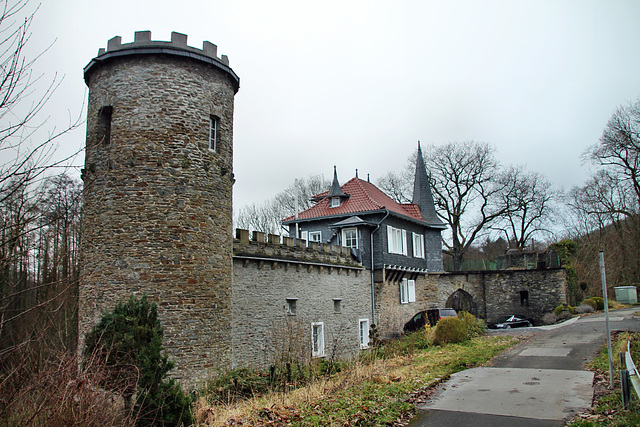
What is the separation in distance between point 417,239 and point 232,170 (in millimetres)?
17177

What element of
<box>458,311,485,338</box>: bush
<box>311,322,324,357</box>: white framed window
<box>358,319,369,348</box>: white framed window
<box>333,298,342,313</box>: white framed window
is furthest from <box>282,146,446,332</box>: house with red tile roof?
<box>311,322,324,357</box>: white framed window

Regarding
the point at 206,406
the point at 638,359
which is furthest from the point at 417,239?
the point at 206,406

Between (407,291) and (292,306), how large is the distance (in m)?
11.1

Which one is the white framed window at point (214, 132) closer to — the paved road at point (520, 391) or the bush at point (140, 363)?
the bush at point (140, 363)

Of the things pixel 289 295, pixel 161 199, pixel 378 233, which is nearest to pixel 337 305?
pixel 289 295

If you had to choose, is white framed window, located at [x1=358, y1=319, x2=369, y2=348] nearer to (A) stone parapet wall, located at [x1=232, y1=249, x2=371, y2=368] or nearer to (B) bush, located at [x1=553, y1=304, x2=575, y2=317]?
(A) stone parapet wall, located at [x1=232, y1=249, x2=371, y2=368]

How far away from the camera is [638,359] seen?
9.98m

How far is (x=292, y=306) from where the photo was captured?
59.7ft

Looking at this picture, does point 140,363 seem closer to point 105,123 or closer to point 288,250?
point 105,123

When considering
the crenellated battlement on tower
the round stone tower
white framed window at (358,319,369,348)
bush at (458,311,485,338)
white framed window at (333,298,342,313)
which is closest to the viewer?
the round stone tower

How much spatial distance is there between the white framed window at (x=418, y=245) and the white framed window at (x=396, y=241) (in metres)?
1.55

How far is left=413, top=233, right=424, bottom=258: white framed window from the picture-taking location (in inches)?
1126

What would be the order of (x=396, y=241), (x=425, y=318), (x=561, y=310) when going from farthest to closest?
(x=561, y=310) < (x=396, y=241) < (x=425, y=318)

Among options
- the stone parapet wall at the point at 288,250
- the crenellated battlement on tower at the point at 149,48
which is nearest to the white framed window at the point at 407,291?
the stone parapet wall at the point at 288,250
